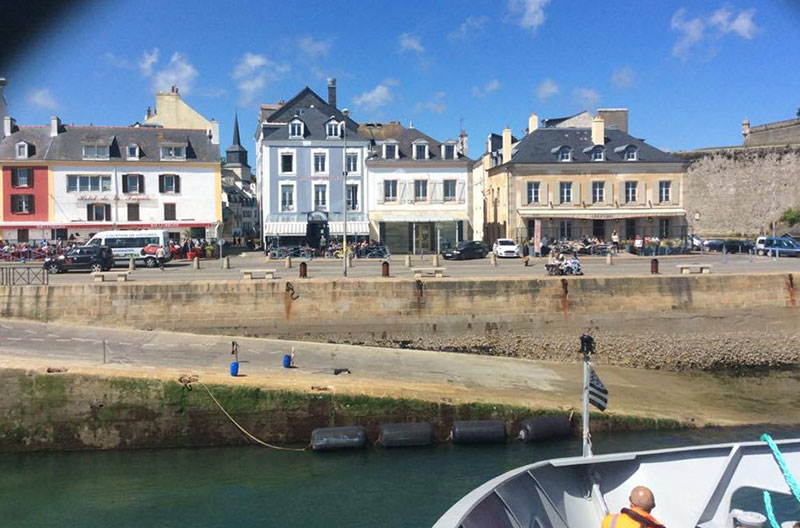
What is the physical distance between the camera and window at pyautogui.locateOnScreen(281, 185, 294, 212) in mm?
48031

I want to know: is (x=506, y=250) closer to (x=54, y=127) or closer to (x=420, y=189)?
(x=420, y=189)

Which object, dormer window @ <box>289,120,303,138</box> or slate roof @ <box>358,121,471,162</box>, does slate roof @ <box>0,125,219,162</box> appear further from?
slate roof @ <box>358,121,471,162</box>

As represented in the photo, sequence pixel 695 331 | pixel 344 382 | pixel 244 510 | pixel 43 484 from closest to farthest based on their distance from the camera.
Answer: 1. pixel 244 510
2. pixel 43 484
3. pixel 344 382
4. pixel 695 331

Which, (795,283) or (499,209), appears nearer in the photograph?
(795,283)

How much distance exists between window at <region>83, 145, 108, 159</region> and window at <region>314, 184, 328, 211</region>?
1445 centimetres

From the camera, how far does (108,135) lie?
49.1 m

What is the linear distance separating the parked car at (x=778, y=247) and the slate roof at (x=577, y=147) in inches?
320

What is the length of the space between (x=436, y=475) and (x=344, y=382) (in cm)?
392

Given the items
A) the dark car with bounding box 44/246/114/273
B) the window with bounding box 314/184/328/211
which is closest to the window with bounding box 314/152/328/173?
the window with bounding box 314/184/328/211

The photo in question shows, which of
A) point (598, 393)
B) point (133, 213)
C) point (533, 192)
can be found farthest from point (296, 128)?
point (598, 393)

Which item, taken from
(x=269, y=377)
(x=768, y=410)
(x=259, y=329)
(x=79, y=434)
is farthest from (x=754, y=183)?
(x=79, y=434)

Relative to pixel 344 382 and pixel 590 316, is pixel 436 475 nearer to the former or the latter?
pixel 344 382

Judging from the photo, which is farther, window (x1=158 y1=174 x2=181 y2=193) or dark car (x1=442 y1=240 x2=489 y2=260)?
window (x1=158 y1=174 x2=181 y2=193)

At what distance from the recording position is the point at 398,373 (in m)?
20.4
